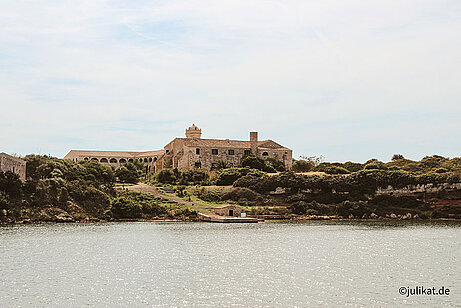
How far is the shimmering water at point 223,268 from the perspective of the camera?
74.4 ft

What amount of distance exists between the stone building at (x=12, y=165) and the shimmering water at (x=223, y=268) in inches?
488

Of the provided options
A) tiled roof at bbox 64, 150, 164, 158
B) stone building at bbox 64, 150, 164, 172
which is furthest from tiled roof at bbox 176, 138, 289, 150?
tiled roof at bbox 64, 150, 164, 158

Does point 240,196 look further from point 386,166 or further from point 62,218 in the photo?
point 386,166

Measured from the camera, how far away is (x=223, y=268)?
2998 cm

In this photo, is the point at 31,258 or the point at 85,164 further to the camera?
the point at 85,164

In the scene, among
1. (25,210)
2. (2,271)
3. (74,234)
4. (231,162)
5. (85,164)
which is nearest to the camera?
(2,271)

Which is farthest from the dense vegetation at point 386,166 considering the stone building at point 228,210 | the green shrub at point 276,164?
the stone building at point 228,210

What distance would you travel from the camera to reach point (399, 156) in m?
123

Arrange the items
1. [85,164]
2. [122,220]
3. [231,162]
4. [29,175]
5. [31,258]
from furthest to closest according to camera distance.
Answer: [231,162]
[85,164]
[29,175]
[122,220]
[31,258]

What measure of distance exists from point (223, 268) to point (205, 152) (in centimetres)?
6793

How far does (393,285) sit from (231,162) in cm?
7446

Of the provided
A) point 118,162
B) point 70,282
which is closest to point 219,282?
point 70,282

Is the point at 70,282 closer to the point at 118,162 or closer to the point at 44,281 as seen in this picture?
the point at 44,281

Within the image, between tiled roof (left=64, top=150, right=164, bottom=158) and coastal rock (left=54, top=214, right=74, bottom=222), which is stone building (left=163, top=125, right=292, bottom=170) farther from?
coastal rock (left=54, top=214, right=74, bottom=222)
